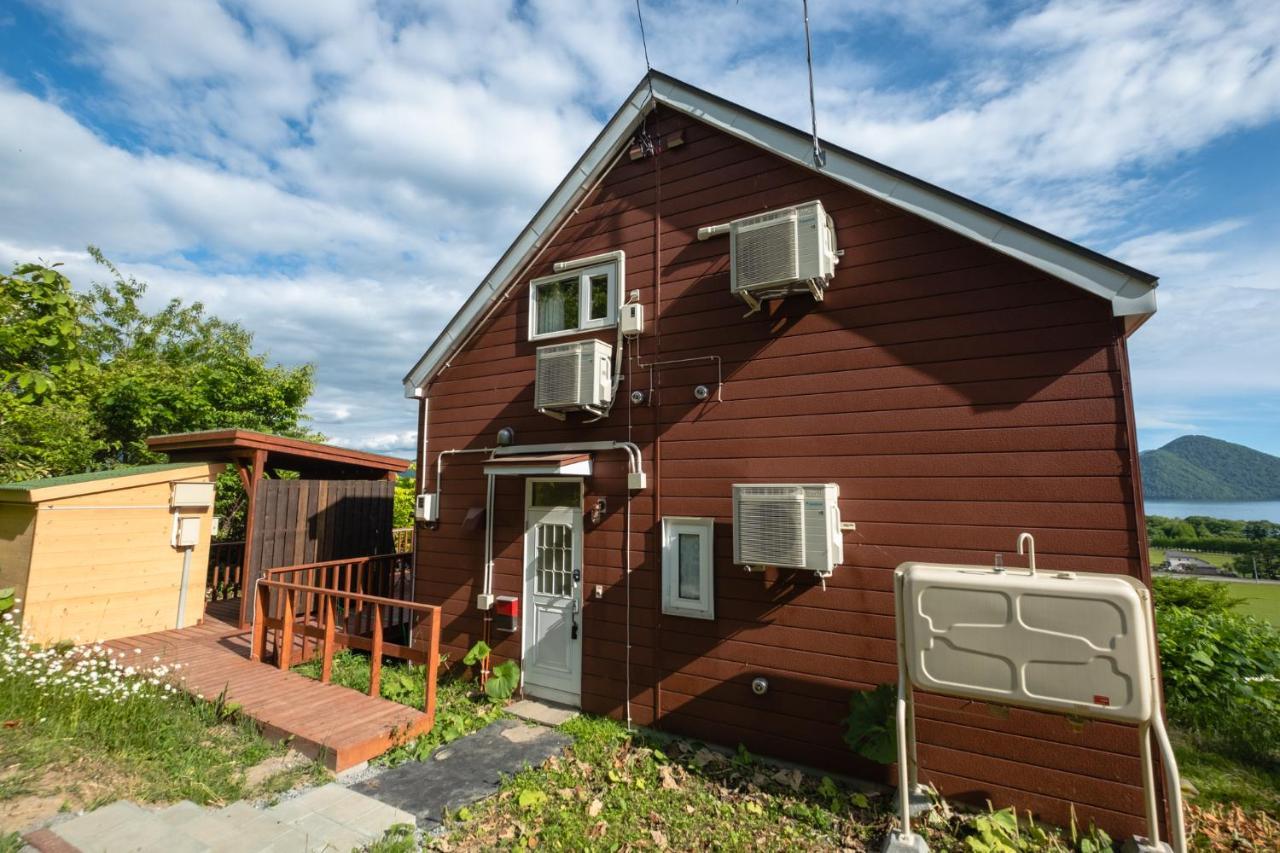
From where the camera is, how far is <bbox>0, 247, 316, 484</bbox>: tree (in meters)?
4.97

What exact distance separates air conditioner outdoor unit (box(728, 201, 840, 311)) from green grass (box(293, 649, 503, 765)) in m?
4.98

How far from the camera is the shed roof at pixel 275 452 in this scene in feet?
25.9

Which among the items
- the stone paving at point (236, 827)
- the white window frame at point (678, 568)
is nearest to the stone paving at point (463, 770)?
the stone paving at point (236, 827)

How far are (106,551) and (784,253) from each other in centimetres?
949

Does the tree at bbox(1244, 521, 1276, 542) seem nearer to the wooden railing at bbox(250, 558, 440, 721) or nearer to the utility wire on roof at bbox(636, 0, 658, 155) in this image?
the utility wire on roof at bbox(636, 0, 658, 155)

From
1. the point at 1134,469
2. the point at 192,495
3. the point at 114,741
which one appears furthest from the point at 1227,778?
the point at 192,495

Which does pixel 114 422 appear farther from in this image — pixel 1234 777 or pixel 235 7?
pixel 1234 777

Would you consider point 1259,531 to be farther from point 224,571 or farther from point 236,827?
point 224,571

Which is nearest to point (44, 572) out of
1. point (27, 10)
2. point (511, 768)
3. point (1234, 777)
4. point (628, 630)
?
point (27, 10)

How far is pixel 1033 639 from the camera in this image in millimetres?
3111

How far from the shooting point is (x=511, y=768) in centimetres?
453

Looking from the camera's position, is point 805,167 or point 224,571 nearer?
point 805,167

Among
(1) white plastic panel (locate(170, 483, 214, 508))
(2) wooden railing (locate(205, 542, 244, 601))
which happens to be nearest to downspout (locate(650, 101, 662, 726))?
(1) white plastic panel (locate(170, 483, 214, 508))

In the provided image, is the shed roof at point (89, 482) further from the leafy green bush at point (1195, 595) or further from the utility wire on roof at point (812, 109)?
the leafy green bush at point (1195, 595)
